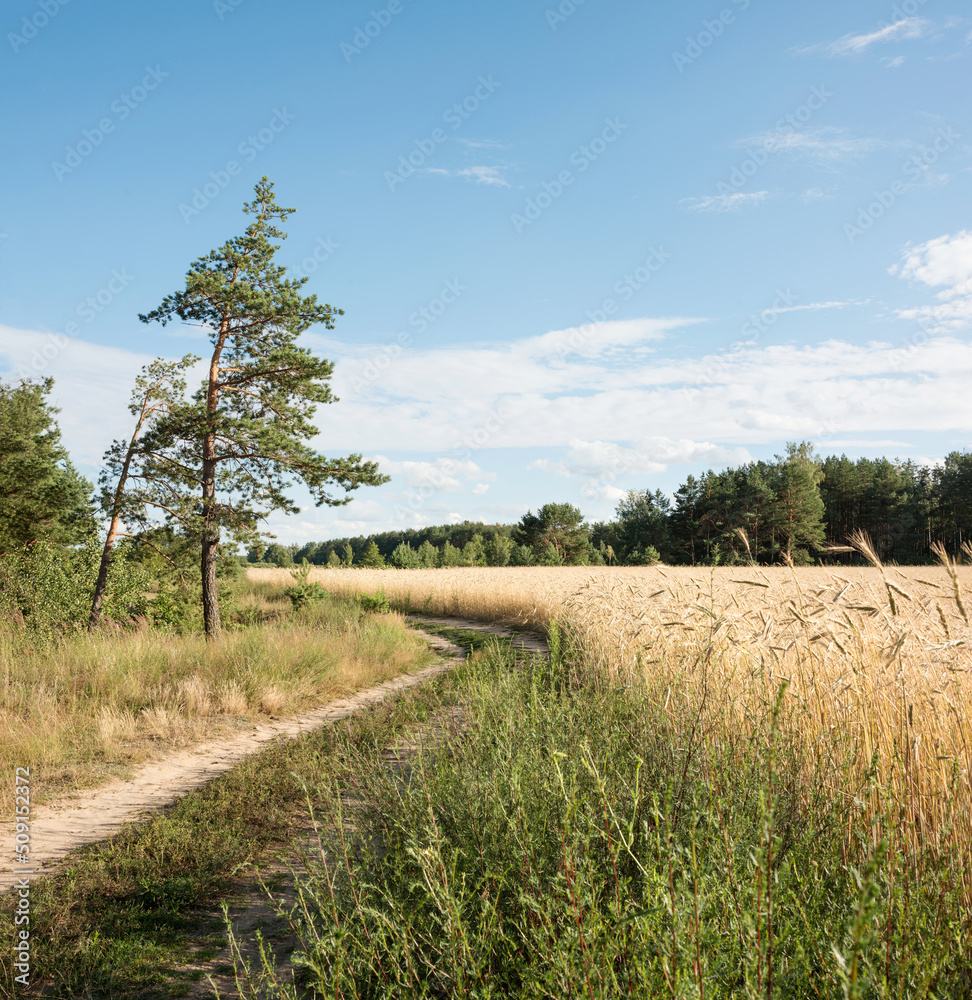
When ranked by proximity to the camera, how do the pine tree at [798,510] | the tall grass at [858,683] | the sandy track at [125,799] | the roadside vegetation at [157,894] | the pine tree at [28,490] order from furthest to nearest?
the pine tree at [798,510] → the pine tree at [28,490] → the sandy track at [125,799] → the roadside vegetation at [157,894] → the tall grass at [858,683]

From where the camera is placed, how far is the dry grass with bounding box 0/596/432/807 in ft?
21.0

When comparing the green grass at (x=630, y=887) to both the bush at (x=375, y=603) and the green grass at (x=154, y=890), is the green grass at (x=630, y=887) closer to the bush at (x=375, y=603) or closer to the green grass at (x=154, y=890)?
the green grass at (x=154, y=890)

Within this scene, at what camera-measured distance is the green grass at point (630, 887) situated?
1.71 metres

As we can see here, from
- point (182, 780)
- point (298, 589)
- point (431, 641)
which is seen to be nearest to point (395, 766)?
point (182, 780)

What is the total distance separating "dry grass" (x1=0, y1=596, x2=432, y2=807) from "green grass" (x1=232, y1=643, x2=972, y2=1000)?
3.72 meters

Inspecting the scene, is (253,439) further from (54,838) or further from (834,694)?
(834,694)

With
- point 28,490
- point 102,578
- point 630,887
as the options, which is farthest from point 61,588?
point 630,887

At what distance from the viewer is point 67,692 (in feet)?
25.8

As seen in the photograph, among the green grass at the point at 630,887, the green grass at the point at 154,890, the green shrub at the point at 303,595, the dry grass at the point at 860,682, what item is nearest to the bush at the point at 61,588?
the green shrub at the point at 303,595

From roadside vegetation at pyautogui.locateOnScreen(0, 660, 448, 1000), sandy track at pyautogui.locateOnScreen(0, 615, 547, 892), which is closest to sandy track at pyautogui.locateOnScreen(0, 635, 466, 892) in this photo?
sandy track at pyautogui.locateOnScreen(0, 615, 547, 892)

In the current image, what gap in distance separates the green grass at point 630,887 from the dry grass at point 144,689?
146 inches

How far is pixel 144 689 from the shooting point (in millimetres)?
8289

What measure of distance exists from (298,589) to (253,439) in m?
8.38

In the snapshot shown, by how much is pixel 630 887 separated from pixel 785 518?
44.8 m
